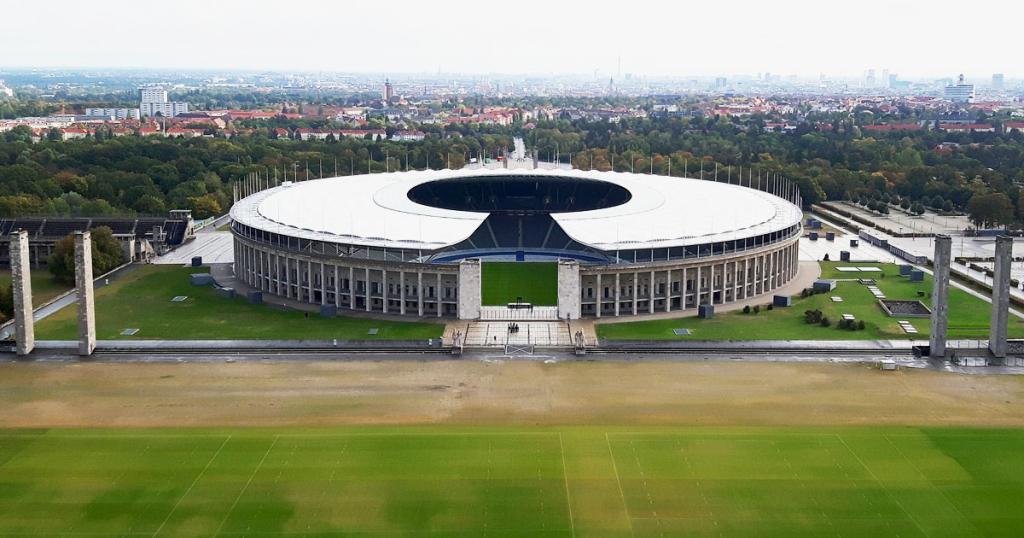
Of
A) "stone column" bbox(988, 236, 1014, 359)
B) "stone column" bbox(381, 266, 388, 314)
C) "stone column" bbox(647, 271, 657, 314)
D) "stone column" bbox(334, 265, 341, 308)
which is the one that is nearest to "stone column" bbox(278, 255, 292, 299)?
"stone column" bbox(334, 265, 341, 308)

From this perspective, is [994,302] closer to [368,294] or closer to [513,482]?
[513,482]

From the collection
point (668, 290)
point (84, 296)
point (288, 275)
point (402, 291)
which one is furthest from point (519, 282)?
point (84, 296)

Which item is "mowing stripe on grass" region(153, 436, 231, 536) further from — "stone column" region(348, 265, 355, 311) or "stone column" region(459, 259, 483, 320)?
"stone column" region(348, 265, 355, 311)

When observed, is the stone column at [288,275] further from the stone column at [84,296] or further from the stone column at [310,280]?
the stone column at [84,296]

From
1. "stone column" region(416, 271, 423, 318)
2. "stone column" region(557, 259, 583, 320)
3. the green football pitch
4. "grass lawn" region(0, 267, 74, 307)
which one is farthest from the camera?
"grass lawn" region(0, 267, 74, 307)

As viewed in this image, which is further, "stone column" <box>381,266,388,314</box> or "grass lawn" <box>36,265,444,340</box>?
"stone column" <box>381,266,388,314</box>

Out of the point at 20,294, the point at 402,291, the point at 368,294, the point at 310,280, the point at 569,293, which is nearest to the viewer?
the point at 20,294

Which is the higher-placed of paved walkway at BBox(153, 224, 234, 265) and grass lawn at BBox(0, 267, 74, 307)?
paved walkway at BBox(153, 224, 234, 265)
